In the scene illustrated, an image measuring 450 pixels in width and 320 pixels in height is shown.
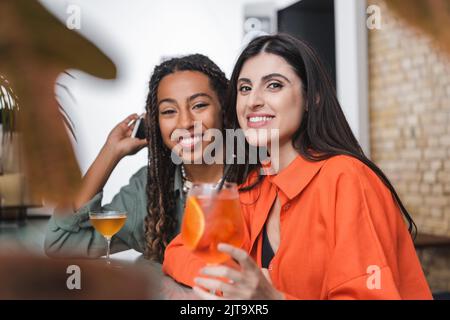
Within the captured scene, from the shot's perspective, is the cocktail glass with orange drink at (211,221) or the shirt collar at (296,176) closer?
the cocktail glass with orange drink at (211,221)

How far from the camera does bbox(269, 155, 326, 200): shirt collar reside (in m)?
1.00

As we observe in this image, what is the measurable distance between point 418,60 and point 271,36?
1.28m

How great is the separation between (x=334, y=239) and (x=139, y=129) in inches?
24.1

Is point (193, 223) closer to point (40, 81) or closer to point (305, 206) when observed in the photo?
point (305, 206)

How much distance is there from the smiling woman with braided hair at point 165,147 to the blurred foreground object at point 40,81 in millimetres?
1034

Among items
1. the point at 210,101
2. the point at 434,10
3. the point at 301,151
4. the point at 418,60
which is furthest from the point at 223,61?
the point at 418,60

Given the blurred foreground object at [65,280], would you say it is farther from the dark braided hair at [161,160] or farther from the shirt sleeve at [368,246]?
the dark braided hair at [161,160]

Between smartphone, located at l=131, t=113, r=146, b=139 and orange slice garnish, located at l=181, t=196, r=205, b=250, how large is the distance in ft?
2.03

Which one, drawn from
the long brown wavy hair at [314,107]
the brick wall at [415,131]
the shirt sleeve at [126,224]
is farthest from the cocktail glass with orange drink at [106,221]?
the brick wall at [415,131]

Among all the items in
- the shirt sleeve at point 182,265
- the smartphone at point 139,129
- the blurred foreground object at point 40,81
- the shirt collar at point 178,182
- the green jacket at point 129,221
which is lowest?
the shirt sleeve at point 182,265

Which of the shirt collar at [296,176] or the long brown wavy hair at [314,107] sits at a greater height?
the long brown wavy hair at [314,107]

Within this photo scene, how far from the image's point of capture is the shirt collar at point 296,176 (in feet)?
3.28

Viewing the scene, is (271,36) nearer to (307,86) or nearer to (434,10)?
(307,86)

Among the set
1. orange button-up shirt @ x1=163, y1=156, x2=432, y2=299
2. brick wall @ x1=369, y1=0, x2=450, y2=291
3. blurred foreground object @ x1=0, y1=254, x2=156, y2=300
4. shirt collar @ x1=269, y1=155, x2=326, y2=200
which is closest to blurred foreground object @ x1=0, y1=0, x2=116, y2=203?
blurred foreground object @ x1=0, y1=254, x2=156, y2=300
